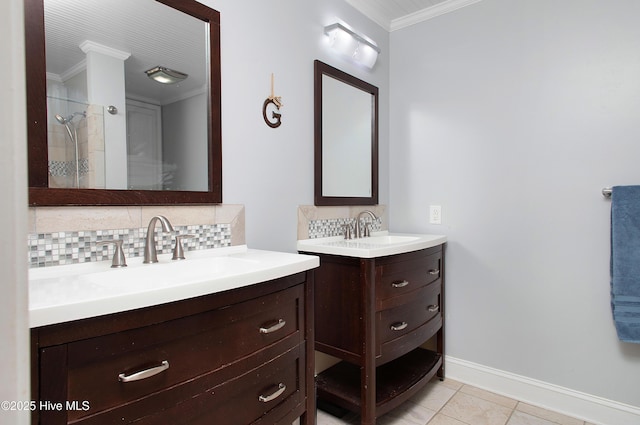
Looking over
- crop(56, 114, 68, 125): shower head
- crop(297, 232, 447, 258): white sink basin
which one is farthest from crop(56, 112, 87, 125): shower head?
crop(297, 232, 447, 258): white sink basin

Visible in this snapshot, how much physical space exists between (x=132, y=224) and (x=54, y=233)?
0.23 meters

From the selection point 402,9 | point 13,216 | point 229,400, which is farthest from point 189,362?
point 402,9

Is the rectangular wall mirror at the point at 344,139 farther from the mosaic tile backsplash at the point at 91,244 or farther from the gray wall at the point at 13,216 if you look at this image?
the gray wall at the point at 13,216

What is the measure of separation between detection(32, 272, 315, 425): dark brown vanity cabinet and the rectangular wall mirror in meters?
0.90

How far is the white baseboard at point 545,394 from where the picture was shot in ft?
5.79

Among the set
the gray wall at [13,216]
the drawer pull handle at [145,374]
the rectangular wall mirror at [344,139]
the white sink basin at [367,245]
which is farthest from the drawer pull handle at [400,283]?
the gray wall at [13,216]

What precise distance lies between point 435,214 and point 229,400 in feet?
5.88

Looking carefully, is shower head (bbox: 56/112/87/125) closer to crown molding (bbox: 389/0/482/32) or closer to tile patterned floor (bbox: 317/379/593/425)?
tile patterned floor (bbox: 317/379/593/425)

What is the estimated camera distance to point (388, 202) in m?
2.58

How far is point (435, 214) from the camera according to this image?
237 cm

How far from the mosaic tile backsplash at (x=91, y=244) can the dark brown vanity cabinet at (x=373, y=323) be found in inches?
27.2

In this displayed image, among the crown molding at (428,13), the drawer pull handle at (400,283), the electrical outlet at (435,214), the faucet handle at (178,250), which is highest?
the crown molding at (428,13)

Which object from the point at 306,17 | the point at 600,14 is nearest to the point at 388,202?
the point at 306,17

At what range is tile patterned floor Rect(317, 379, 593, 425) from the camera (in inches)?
70.9
